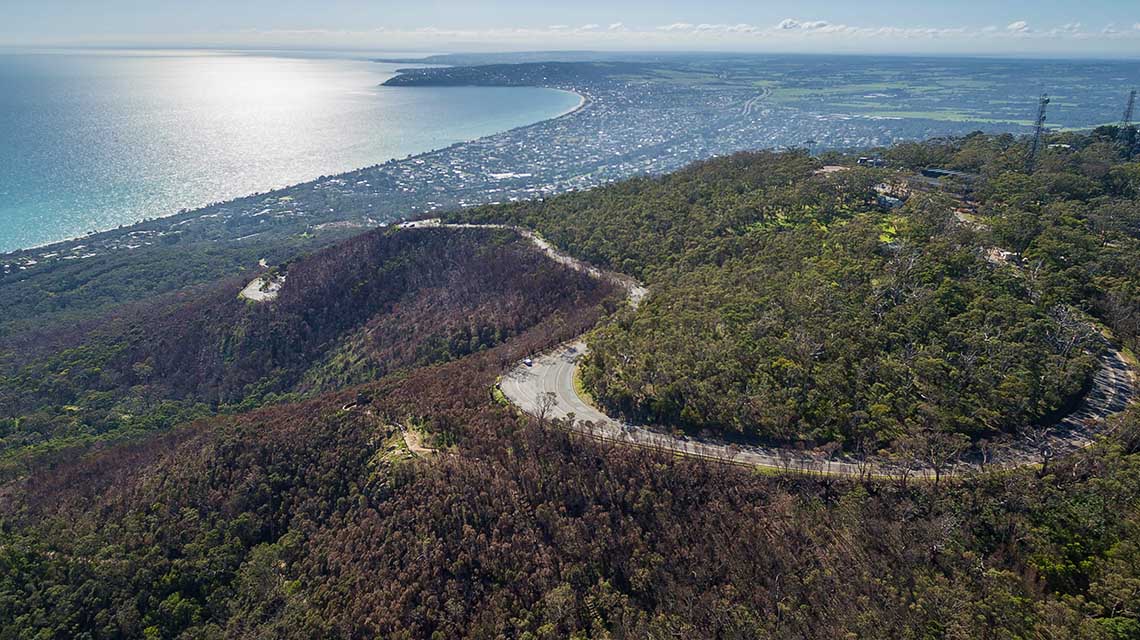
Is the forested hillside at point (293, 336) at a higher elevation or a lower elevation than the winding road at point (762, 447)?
lower

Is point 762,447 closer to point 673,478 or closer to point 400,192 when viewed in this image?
point 673,478

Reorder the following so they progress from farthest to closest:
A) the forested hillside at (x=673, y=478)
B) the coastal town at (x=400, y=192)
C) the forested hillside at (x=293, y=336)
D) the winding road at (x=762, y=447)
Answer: the coastal town at (x=400, y=192)
the forested hillside at (x=293, y=336)
the winding road at (x=762, y=447)
the forested hillside at (x=673, y=478)

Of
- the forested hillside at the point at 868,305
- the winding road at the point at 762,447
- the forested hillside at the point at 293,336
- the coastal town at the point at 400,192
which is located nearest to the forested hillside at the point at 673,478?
the forested hillside at the point at 868,305

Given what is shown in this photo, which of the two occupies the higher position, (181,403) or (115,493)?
(115,493)

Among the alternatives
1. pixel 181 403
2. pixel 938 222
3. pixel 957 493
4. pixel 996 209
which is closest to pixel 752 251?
pixel 938 222

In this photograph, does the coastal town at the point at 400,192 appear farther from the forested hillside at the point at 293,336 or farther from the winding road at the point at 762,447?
the winding road at the point at 762,447

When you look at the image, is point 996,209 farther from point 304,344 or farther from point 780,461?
point 304,344
